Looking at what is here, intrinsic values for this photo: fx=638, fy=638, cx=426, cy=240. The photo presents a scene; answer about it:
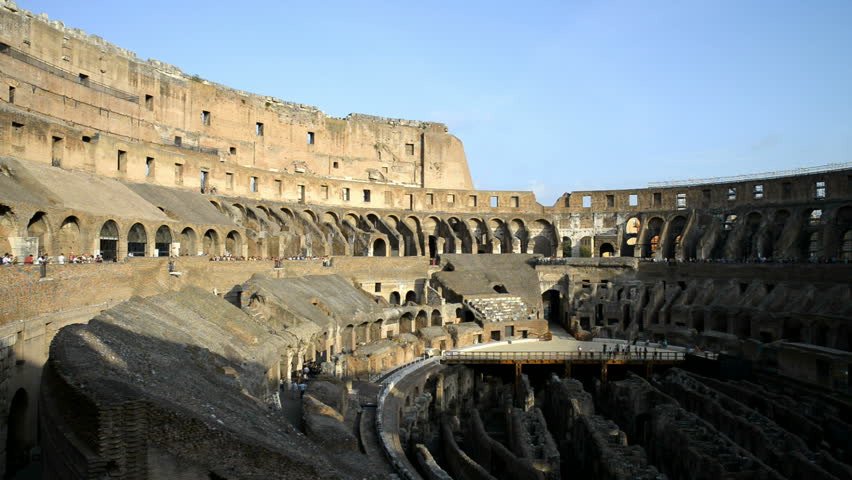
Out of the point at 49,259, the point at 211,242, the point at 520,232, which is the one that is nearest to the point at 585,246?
the point at 520,232

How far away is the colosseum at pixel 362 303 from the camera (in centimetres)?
1483

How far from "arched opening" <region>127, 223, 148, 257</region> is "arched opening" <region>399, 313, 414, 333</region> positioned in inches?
635

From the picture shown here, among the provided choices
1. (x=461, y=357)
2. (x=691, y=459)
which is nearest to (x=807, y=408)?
(x=691, y=459)

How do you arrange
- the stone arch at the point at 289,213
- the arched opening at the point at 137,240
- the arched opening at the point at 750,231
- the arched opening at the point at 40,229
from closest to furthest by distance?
the arched opening at the point at 40,229 → the arched opening at the point at 137,240 → the stone arch at the point at 289,213 → the arched opening at the point at 750,231

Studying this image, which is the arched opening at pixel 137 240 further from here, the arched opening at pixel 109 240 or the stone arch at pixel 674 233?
the stone arch at pixel 674 233

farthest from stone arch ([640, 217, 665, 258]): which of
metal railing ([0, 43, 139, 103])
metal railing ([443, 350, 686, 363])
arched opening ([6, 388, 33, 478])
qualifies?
arched opening ([6, 388, 33, 478])

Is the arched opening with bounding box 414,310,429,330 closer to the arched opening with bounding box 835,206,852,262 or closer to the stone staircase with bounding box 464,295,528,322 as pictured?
the stone staircase with bounding box 464,295,528,322

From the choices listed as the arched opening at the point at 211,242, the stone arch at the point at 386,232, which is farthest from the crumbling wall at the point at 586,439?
the stone arch at the point at 386,232

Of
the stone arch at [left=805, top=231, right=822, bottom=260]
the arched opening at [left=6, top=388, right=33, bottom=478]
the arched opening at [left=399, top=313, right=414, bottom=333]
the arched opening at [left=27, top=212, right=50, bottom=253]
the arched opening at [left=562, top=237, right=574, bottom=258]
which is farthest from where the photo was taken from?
the arched opening at [left=562, top=237, right=574, bottom=258]

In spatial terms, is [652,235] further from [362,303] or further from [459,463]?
[459,463]

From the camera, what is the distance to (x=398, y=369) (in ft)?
99.9

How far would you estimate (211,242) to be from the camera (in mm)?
34656

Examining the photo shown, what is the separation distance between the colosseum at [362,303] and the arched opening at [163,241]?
0.15 meters

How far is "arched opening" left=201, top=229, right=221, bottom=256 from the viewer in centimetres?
3428
